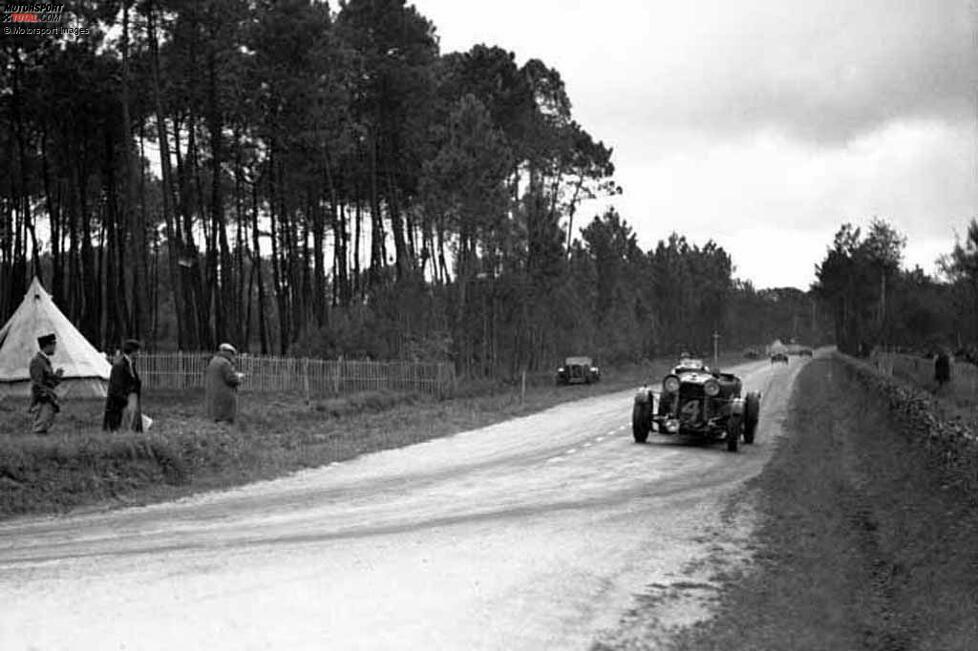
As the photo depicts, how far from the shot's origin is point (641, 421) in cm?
2145

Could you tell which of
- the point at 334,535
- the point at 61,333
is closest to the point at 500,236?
the point at 61,333

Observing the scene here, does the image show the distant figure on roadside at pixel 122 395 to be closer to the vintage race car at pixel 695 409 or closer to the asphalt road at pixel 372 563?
the asphalt road at pixel 372 563

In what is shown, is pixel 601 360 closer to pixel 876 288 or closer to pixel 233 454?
pixel 876 288

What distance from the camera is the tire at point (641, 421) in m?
21.5

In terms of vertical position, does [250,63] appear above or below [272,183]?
above

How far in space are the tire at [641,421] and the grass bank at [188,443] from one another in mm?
4625

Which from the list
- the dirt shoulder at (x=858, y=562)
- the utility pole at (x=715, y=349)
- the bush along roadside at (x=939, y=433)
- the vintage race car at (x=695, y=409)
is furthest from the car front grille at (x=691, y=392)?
the utility pole at (x=715, y=349)

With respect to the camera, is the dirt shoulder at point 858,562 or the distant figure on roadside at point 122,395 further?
the distant figure on roadside at point 122,395

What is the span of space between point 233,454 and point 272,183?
2888 cm

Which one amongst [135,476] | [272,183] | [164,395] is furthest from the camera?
[272,183]

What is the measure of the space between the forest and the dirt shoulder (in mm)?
23229

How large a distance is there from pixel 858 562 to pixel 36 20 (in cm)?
3317

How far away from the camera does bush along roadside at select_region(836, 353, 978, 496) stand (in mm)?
12875

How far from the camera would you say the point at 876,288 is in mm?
79250
